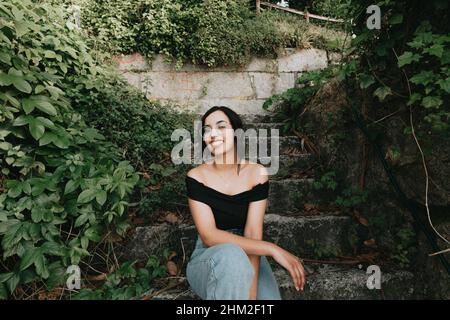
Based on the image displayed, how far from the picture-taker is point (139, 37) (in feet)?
14.4

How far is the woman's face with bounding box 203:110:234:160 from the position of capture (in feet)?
5.99

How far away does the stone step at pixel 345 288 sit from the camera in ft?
6.27

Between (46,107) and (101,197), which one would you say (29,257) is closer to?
(101,197)

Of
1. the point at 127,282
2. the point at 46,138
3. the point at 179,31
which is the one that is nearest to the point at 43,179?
the point at 46,138

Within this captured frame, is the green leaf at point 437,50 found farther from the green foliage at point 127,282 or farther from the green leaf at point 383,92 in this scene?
the green foliage at point 127,282

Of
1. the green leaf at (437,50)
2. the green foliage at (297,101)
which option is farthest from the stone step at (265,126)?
the green leaf at (437,50)

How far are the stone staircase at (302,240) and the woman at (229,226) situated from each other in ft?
1.19

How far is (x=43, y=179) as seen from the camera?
6.44 ft

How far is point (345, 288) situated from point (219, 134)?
121 cm

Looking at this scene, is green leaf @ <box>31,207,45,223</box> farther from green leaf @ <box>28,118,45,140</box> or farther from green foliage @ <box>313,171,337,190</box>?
green foliage @ <box>313,171,337,190</box>

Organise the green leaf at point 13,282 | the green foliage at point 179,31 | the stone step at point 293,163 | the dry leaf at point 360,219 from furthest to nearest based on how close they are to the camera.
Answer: the green foliage at point 179,31, the stone step at point 293,163, the dry leaf at point 360,219, the green leaf at point 13,282

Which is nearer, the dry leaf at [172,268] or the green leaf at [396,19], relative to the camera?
the green leaf at [396,19]

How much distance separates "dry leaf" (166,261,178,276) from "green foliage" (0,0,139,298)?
390 mm
